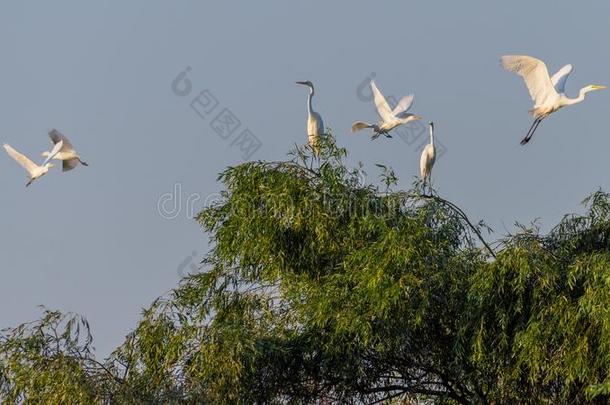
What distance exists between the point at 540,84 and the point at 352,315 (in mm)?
3695

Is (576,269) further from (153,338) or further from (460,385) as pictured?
(153,338)

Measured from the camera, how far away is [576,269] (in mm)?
9797

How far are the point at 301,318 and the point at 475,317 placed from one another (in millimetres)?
1362

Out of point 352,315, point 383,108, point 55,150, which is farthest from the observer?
point 383,108

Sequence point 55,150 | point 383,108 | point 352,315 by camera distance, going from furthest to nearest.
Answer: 1. point 383,108
2. point 55,150
3. point 352,315

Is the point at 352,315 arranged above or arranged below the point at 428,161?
below

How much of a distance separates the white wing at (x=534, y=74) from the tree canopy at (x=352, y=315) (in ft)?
5.58

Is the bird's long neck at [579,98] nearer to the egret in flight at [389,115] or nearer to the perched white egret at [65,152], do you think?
the egret in flight at [389,115]

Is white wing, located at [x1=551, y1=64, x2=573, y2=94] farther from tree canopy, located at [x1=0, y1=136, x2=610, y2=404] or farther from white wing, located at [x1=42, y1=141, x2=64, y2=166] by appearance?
white wing, located at [x1=42, y1=141, x2=64, y2=166]

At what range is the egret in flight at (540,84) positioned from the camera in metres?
12.0

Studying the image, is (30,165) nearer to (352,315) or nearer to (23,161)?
(23,161)

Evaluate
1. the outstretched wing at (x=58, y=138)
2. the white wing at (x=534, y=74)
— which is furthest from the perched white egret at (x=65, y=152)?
the white wing at (x=534, y=74)

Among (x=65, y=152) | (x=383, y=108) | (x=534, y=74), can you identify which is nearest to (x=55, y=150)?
(x=65, y=152)

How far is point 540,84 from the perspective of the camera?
1238 centimetres
